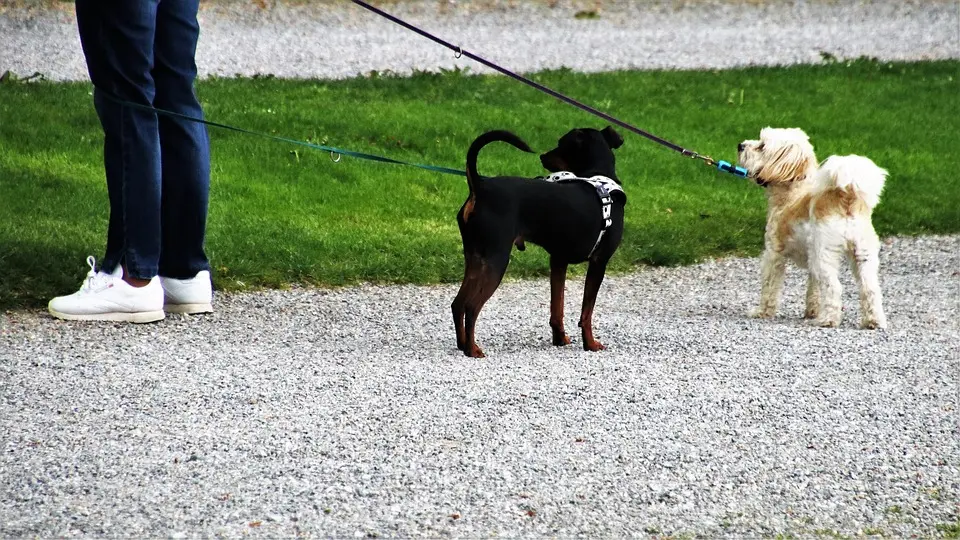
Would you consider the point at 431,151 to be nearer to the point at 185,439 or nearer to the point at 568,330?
the point at 568,330

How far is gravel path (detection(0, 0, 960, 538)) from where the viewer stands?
400cm

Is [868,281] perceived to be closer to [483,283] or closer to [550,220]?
[550,220]

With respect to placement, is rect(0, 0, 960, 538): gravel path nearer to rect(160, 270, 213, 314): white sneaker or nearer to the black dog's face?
rect(160, 270, 213, 314): white sneaker

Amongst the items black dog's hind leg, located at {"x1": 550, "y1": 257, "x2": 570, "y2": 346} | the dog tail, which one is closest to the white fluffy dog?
the dog tail

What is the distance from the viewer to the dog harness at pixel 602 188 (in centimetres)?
575

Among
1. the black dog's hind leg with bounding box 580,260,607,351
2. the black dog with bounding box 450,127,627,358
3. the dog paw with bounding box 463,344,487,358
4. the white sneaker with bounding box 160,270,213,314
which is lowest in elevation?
the white sneaker with bounding box 160,270,213,314

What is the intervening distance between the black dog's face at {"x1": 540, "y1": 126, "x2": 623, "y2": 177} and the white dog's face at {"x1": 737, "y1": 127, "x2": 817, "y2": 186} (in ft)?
3.99

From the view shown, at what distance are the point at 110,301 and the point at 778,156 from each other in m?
3.43

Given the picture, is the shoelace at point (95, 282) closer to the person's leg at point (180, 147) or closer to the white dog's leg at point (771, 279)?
the person's leg at point (180, 147)

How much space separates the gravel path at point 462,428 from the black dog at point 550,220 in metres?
0.26

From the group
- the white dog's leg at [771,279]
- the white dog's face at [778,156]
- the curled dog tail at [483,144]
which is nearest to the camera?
the curled dog tail at [483,144]

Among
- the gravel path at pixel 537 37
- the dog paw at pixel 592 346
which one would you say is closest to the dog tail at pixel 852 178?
the dog paw at pixel 592 346

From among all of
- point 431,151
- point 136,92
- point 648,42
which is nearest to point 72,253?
point 136,92

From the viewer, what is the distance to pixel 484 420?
4809mm
